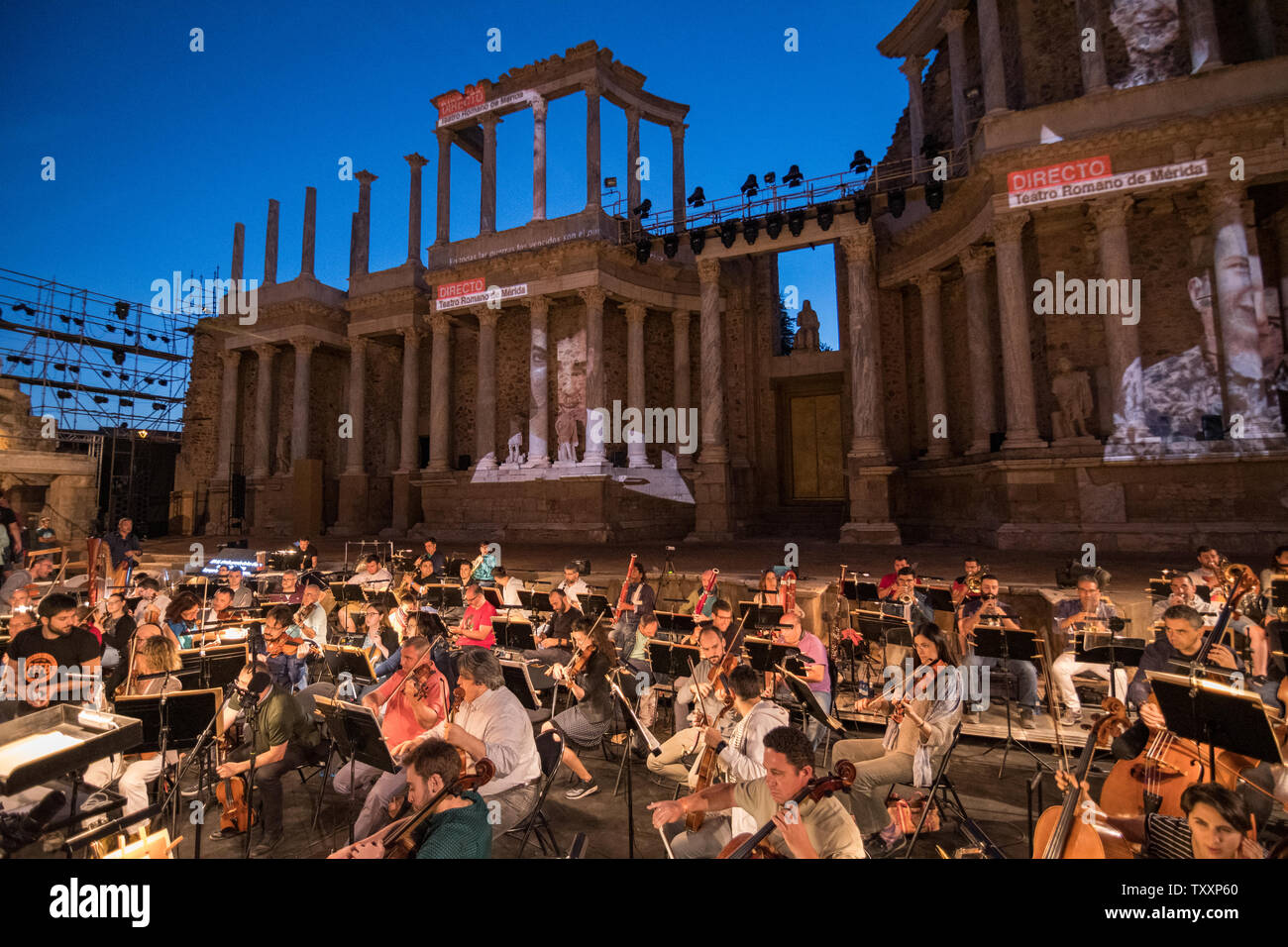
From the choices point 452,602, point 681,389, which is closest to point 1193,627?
point 452,602

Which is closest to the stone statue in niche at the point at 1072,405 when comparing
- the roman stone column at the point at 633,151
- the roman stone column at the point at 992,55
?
the roman stone column at the point at 992,55

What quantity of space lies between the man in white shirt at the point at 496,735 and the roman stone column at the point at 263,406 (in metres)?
24.4

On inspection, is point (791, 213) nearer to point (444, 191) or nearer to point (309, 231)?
point (444, 191)

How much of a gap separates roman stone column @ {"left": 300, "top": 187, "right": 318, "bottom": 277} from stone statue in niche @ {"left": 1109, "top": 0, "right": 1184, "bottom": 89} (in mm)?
26168

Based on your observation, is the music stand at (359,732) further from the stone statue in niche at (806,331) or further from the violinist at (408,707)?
the stone statue in niche at (806,331)

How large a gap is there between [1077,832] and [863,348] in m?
15.4

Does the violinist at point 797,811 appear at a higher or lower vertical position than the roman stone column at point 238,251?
lower

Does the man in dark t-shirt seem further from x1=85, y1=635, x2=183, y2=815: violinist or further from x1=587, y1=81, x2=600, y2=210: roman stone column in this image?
x1=587, y1=81, x2=600, y2=210: roman stone column

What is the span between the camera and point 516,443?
1980 centimetres

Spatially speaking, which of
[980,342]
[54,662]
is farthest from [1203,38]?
[54,662]

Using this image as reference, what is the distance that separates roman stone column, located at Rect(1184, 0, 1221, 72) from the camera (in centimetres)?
1238

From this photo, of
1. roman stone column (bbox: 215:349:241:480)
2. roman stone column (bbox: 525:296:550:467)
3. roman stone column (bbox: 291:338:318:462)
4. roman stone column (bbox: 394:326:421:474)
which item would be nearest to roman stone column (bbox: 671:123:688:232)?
roman stone column (bbox: 525:296:550:467)

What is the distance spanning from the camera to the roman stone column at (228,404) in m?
24.5
